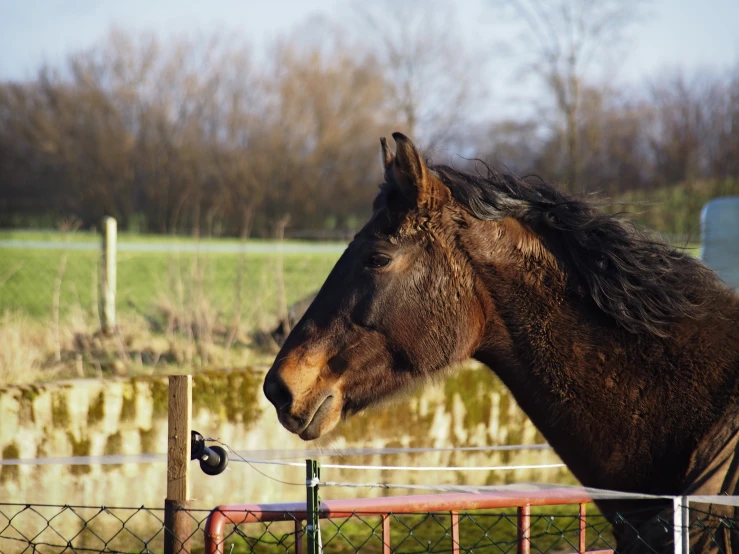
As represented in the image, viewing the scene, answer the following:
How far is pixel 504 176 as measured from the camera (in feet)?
9.27

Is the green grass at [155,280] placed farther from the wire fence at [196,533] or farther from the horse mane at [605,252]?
the horse mane at [605,252]

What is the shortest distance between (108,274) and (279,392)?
5455mm

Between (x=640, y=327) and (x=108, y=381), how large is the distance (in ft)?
13.7

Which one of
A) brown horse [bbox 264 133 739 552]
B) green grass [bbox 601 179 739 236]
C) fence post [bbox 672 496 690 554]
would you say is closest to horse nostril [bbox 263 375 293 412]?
brown horse [bbox 264 133 739 552]

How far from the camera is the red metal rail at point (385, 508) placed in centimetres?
302

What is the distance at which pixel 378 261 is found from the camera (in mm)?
2695

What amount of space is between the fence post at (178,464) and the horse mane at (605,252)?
1202 millimetres

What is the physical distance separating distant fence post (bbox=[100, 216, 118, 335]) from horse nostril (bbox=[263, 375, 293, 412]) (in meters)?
5.19

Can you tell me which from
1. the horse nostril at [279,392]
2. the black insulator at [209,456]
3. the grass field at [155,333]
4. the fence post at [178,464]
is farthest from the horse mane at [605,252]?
the grass field at [155,333]

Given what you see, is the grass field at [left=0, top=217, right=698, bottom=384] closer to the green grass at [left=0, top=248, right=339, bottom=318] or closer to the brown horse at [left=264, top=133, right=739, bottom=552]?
the green grass at [left=0, top=248, right=339, bottom=318]

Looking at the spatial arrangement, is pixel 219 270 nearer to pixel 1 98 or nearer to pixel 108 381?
pixel 108 381

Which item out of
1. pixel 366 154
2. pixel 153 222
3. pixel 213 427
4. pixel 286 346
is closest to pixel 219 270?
pixel 153 222

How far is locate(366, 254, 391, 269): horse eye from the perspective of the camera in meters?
2.69

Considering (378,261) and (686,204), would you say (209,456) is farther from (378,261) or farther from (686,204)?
(686,204)
